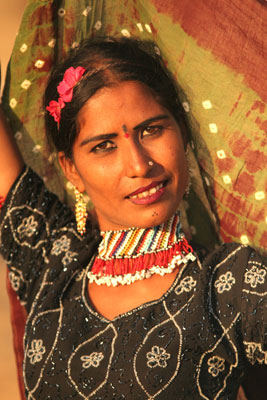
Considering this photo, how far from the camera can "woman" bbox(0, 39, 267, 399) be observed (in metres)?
2.20

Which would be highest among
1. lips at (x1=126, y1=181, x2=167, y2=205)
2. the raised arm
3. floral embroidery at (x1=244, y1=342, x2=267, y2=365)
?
lips at (x1=126, y1=181, x2=167, y2=205)

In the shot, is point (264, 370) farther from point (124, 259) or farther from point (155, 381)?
point (124, 259)

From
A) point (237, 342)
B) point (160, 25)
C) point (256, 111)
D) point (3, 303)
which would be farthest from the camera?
point (3, 303)

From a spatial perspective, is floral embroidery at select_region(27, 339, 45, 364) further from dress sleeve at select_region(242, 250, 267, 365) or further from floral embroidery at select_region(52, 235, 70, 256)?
dress sleeve at select_region(242, 250, 267, 365)

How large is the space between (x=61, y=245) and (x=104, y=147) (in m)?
0.52

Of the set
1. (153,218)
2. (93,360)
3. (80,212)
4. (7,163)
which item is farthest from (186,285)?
(7,163)

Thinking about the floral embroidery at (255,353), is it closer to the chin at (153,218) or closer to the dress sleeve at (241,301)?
the dress sleeve at (241,301)

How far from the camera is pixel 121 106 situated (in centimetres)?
230

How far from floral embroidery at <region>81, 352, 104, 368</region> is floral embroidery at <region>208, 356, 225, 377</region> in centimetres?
35

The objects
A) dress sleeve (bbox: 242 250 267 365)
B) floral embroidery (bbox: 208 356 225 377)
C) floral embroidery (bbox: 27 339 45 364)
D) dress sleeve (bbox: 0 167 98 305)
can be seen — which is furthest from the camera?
dress sleeve (bbox: 0 167 98 305)

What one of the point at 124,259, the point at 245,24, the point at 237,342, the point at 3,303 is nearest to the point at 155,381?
the point at 237,342

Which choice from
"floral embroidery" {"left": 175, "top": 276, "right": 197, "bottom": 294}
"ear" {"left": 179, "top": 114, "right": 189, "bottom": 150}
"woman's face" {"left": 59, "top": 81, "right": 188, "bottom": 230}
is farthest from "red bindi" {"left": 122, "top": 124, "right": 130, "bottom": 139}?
"floral embroidery" {"left": 175, "top": 276, "right": 197, "bottom": 294}

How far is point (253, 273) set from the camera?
7.15 feet

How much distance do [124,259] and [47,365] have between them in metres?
0.44
